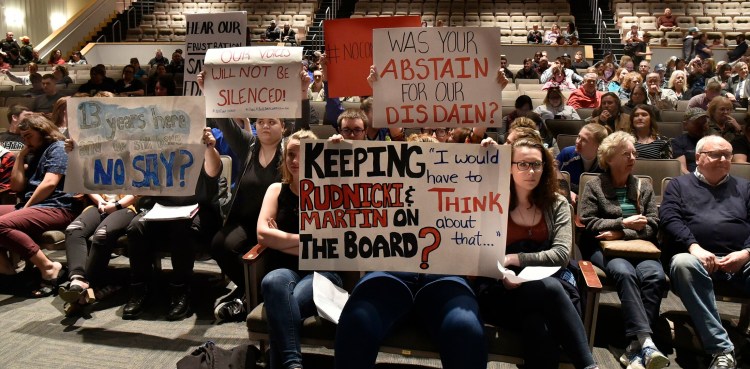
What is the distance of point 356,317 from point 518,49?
11.8m

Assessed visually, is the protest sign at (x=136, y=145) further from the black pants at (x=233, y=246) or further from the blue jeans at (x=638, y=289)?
the blue jeans at (x=638, y=289)

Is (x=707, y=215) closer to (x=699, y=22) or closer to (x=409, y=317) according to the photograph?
(x=409, y=317)

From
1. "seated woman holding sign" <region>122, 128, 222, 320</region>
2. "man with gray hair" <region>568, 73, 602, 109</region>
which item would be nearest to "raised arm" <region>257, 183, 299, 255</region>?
"seated woman holding sign" <region>122, 128, 222, 320</region>

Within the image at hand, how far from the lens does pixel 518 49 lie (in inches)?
511

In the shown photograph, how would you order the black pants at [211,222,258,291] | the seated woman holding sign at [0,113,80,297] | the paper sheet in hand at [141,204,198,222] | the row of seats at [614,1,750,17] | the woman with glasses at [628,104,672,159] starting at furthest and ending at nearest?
the row of seats at [614,1,750,17]
the woman with glasses at [628,104,672,159]
the seated woman holding sign at [0,113,80,297]
the paper sheet in hand at [141,204,198,222]
the black pants at [211,222,258,291]

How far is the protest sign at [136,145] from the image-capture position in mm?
→ 3094

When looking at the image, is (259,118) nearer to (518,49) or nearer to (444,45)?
(444,45)

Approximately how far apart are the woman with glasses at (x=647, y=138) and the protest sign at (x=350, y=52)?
7.24 feet

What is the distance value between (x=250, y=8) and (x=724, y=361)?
15.4 meters

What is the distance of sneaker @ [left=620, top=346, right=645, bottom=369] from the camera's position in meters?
2.66

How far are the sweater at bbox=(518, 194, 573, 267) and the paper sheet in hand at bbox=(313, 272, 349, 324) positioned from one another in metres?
0.74

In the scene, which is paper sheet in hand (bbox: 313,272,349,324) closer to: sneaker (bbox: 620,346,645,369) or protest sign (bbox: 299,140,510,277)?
protest sign (bbox: 299,140,510,277)

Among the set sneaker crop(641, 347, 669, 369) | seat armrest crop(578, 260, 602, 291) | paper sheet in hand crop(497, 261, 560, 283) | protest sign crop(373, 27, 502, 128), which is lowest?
sneaker crop(641, 347, 669, 369)

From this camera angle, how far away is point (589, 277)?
93.4 inches
